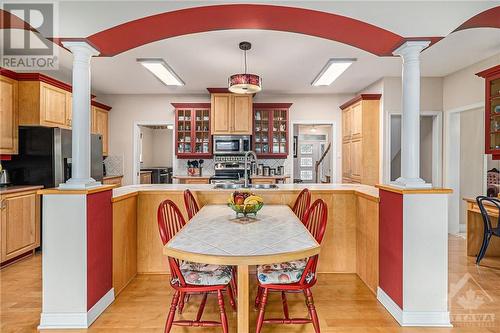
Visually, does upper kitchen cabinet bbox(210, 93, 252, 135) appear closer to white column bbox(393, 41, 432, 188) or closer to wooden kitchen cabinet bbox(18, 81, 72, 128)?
wooden kitchen cabinet bbox(18, 81, 72, 128)

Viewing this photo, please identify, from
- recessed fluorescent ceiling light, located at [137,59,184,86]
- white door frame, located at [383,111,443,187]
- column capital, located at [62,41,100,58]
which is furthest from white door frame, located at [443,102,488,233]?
column capital, located at [62,41,100,58]

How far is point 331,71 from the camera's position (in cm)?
471

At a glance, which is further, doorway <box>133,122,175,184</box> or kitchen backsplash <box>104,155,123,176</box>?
doorway <box>133,122,175,184</box>

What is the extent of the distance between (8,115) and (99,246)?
2767mm

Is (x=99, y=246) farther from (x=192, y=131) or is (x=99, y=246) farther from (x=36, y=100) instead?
(x=192, y=131)

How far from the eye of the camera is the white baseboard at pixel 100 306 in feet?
7.74

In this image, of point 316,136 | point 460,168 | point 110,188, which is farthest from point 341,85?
point 110,188

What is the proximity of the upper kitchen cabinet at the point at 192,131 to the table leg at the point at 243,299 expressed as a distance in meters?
4.69

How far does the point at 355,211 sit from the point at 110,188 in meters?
2.49

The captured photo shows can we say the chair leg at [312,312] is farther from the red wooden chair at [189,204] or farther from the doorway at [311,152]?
the doorway at [311,152]

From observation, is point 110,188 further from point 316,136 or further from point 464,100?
point 316,136

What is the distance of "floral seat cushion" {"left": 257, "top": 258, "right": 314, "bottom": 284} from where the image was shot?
6.58ft

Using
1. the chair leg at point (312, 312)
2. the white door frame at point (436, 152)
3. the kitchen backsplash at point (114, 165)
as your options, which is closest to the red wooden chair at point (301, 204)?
the chair leg at point (312, 312)

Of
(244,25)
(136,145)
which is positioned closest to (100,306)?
(244,25)
